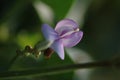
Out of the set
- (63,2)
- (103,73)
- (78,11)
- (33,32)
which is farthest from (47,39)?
(103,73)

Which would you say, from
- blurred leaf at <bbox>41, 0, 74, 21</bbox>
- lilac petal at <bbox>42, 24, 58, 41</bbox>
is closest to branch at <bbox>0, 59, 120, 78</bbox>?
lilac petal at <bbox>42, 24, 58, 41</bbox>

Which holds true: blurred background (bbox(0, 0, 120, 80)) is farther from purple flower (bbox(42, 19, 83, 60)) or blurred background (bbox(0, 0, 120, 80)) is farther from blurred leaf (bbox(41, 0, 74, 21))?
purple flower (bbox(42, 19, 83, 60))

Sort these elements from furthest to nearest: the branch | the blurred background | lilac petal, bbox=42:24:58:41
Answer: the blurred background, lilac petal, bbox=42:24:58:41, the branch

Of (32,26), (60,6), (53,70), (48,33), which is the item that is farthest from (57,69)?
(32,26)

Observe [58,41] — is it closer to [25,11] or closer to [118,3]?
[25,11]

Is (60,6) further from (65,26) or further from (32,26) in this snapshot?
(65,26)

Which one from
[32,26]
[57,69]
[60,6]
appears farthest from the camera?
[32,26]

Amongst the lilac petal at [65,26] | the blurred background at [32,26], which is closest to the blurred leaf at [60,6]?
the blurred background at [32,26]

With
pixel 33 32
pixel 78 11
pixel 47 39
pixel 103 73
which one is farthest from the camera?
pixel 103 73
